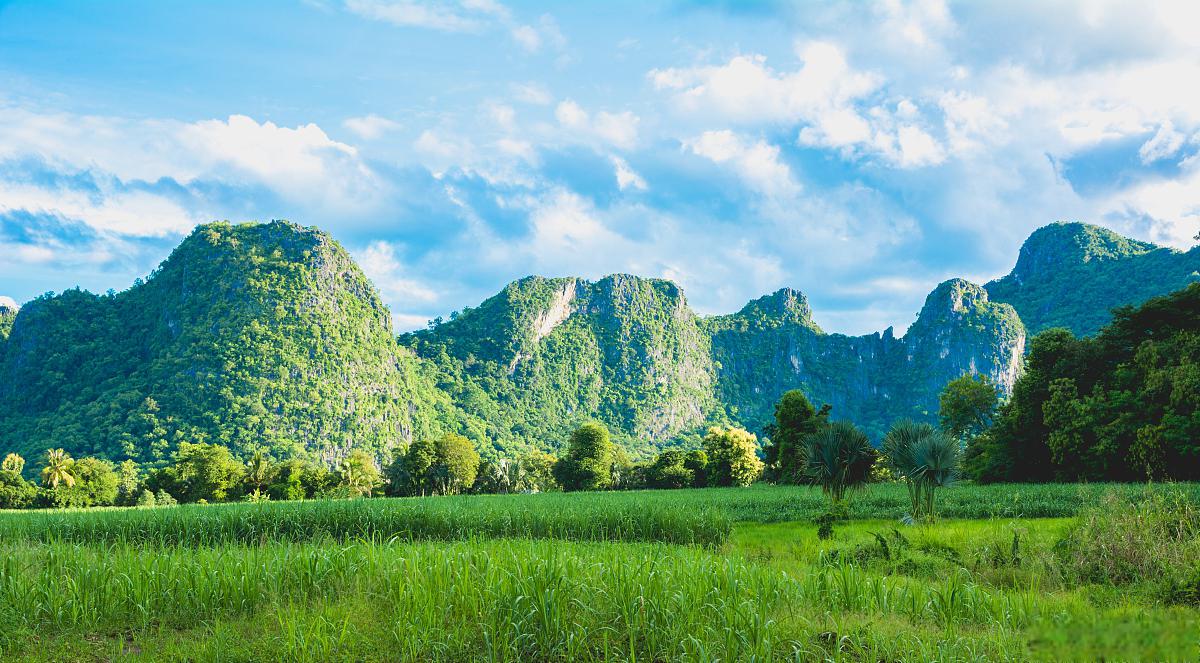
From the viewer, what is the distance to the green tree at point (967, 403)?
56.1 m

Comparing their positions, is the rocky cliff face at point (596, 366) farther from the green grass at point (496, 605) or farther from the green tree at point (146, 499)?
the green grass at point (496, 605)

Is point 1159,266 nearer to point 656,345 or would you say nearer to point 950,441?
point 656,345

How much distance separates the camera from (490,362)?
168875 mm

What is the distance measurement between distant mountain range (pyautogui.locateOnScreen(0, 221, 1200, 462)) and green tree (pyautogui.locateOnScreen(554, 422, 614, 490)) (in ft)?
217

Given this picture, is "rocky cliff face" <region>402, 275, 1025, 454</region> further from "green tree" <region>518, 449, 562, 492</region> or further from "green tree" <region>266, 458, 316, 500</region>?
"green tree" <region>266, 458, 316, 500</region>

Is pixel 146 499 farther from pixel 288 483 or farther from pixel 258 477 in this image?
pixel 288 483

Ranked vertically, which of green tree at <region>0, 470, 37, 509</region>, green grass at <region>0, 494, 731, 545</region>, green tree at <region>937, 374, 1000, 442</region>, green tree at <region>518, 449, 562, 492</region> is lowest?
green tree at <region>518, 449, 562, 492</region>

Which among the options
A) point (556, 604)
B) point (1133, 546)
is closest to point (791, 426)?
point (1133, 546)

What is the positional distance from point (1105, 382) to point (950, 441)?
25003mm

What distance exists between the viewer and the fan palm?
70.8 feet

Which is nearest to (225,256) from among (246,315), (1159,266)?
(246,315)

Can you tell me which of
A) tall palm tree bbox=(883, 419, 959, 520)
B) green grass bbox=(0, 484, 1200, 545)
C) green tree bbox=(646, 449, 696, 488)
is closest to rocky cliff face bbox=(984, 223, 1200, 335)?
green tree bbox=(646, 449, 696, 488)

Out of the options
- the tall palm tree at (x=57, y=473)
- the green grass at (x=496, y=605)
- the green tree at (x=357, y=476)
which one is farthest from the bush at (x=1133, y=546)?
the tall palm tree at (x=57, y=473)

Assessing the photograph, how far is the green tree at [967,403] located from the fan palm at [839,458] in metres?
40.1
